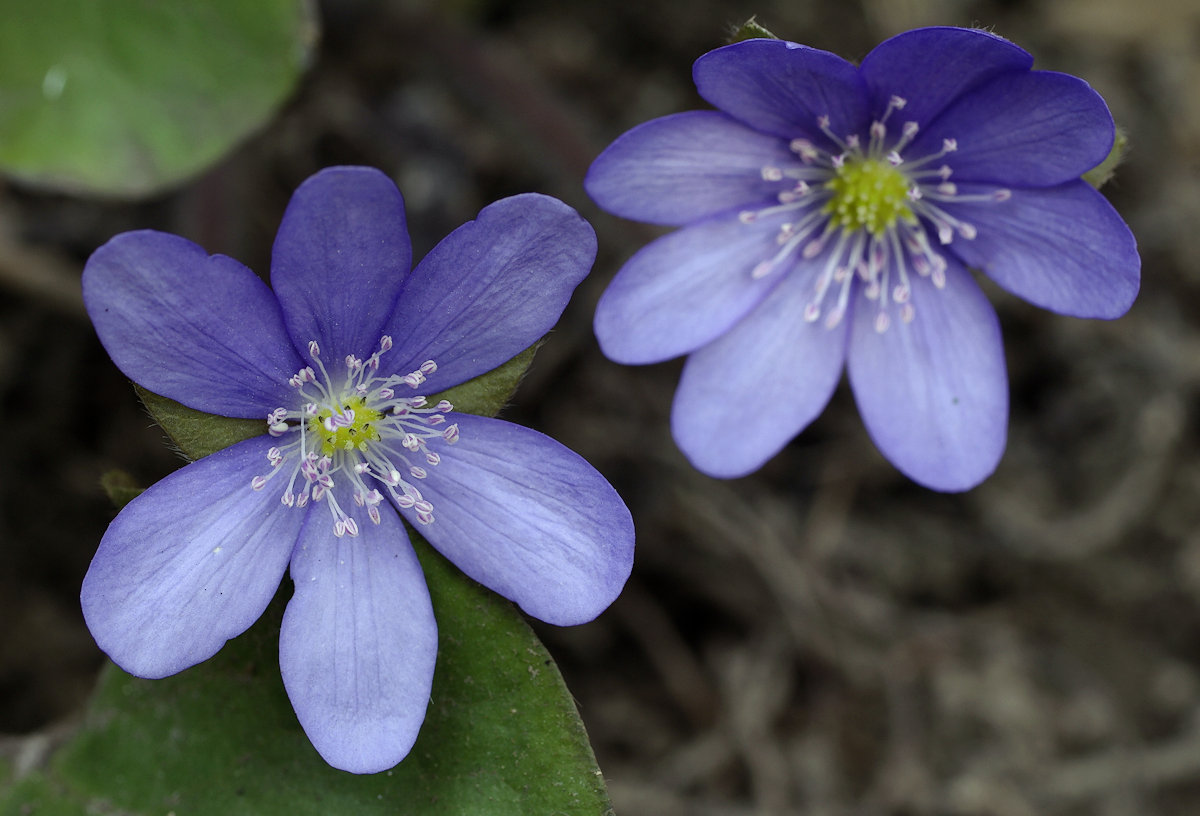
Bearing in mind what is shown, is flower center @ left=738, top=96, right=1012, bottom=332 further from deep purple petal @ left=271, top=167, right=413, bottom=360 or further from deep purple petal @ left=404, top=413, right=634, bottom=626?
deep purple petal @ left=271, top=167, right=413, bottom=360

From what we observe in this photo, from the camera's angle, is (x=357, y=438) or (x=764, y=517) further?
(x=764, y=517)

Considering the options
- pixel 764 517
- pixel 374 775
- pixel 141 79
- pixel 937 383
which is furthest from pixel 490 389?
pixel 764 517

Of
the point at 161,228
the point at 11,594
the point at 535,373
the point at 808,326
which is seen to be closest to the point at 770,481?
the point at 535,373

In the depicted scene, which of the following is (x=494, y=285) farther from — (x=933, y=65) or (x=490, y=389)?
(x=933, y=65)

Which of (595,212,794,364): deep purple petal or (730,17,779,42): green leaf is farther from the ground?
(730,17,779,42): green leaf

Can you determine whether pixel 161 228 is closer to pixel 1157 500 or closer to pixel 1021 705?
pixel 1021 705

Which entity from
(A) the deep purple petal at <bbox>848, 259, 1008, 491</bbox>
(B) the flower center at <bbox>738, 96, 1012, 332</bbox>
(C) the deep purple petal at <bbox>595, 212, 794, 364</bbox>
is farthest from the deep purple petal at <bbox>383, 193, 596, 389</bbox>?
(A) the deep purple petal at <bbox>848, 259, 1008, 491</bbox>

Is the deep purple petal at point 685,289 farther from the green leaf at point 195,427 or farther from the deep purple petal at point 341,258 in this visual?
the green leaf at point 195,427
